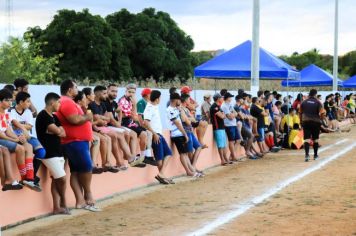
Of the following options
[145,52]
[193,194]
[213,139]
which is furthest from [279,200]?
[145,52]

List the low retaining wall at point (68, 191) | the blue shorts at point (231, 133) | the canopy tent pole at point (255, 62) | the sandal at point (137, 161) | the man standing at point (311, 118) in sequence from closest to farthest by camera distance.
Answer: the low retaining wall at point (68, 191)
the sandal at point (137, 161)
the blue shorts at point (231, 133)
the man standing at point (311, 118)
the canopy tent pole at point (255, 62)

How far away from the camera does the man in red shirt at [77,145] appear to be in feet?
34.9

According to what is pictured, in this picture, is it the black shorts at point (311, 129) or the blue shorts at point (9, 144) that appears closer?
the blue shorts at point (9, 144)

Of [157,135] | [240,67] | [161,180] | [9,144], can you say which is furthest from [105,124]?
[240,67]

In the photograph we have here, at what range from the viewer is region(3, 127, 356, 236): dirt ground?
30.1 ft

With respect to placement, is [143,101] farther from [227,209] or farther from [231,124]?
[227,209]

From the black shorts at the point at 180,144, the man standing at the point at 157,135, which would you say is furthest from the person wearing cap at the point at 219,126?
the man standing at the point at 157,135

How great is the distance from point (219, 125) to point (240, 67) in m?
8.21

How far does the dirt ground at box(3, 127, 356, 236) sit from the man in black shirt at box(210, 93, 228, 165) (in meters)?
1.84

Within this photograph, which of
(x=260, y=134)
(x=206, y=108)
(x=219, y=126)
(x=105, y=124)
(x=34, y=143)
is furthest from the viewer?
(x=260, y=134)

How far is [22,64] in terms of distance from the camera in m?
35.2

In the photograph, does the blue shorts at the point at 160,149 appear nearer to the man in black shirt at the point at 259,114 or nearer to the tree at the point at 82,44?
the man in black shirt at the point at 259,114

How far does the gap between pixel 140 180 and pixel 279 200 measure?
312 centimetres

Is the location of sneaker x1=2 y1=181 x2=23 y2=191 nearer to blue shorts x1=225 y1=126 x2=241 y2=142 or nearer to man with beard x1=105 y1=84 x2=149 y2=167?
man with beard x1=105 y1=84 x2=149 y2=167
